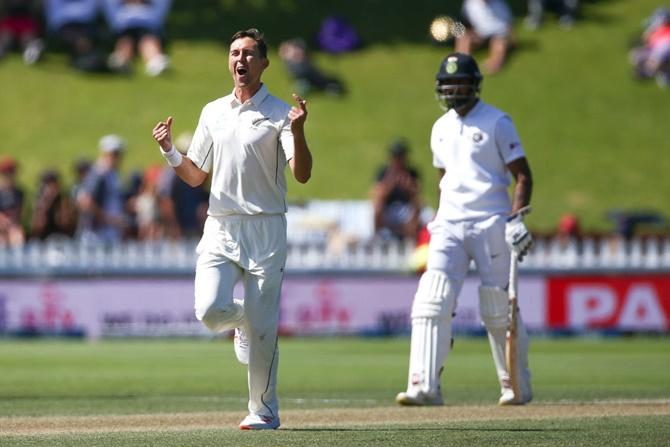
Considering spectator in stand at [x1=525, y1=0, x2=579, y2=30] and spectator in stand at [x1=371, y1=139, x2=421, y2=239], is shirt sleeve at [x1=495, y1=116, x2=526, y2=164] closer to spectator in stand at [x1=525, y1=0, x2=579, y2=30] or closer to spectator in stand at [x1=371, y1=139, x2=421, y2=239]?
spectator in stand at [x1=371, y1=139, x2=421, y2=239]

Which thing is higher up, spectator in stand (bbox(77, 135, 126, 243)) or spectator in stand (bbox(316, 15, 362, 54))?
spectator in stand (bbox(316, 15, 362, 54))

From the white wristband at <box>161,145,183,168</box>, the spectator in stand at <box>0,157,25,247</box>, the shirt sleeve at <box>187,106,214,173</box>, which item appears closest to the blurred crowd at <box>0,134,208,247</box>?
the spectator in stand at <box>0,157,25,247</box>

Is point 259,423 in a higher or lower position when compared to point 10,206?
lower

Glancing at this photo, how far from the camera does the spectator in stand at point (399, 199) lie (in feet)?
83.1

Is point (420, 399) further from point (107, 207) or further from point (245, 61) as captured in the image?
point (107, 207)

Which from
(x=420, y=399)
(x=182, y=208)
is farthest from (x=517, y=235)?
(x=182, y=208)

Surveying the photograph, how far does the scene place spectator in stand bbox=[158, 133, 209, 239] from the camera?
79.4 ft

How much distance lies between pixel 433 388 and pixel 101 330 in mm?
13335

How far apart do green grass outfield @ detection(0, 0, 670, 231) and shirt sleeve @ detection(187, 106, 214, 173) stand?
78.9ft

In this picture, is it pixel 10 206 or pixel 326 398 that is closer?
pixel 326 398

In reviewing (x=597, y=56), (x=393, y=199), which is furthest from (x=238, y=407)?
(x=597, y=56)

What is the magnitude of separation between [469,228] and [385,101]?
27282mm

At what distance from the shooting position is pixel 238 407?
11633 millimetres

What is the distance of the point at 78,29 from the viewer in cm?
3825
